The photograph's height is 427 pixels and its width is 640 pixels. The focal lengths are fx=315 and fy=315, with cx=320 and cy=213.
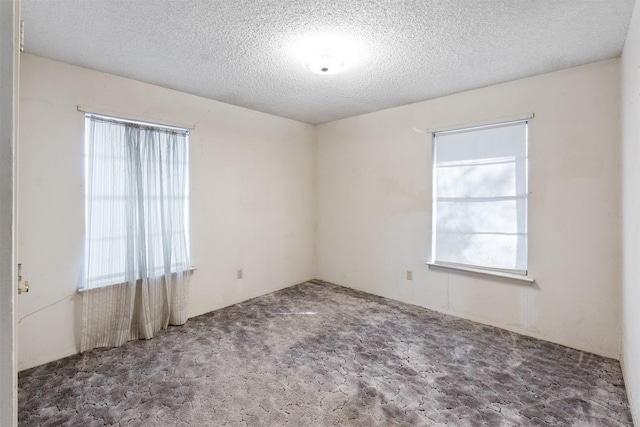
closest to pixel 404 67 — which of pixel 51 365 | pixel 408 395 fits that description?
pixel 408 395

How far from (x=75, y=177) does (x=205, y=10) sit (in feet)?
6.02

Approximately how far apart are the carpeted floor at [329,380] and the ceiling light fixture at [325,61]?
7.81ft

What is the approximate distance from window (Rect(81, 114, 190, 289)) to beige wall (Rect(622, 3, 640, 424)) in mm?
3619

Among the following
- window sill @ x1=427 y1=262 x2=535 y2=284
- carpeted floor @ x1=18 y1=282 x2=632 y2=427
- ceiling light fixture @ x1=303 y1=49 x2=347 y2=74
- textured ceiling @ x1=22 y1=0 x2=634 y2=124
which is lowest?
carpeted floor @ x1=18 y1=282 x2=632 y2=427

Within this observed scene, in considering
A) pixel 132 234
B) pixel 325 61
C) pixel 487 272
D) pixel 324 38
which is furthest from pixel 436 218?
pixel 132 234

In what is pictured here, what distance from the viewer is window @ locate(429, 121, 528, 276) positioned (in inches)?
122

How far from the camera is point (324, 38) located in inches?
88.2

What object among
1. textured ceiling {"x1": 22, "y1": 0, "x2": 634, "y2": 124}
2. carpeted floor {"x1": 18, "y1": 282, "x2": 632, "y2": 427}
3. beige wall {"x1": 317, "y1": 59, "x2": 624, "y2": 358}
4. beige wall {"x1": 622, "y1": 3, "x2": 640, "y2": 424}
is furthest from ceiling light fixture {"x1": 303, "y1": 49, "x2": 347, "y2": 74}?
carpeted floor {"x1": 18, "y1": 282, "x2": 632, "y2": 427}

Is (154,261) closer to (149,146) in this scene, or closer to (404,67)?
(149,146)

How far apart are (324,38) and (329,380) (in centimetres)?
247

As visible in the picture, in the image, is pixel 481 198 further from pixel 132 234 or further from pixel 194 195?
pixel 132 234

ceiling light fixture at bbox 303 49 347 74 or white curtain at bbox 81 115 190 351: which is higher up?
ceiling light fixture at bbox 303 49 347 74

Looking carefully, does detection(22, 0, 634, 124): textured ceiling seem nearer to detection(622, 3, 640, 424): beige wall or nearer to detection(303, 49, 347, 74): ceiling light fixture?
detection(303, 49, 347, 74): ceiling light fixture

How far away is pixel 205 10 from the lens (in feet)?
6.29
